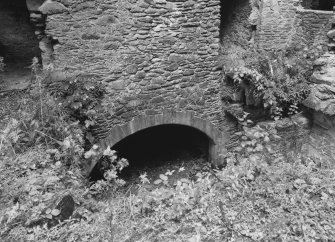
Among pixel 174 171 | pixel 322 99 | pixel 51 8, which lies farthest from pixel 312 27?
pixel 51 8

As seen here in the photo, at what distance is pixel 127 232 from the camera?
8.49 ft

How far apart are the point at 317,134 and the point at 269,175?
3.00 m

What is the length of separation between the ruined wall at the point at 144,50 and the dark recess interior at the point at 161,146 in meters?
1.71

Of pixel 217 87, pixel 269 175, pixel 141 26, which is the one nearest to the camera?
pixel 269 175

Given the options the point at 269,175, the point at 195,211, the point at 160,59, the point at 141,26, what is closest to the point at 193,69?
the point at 160,59

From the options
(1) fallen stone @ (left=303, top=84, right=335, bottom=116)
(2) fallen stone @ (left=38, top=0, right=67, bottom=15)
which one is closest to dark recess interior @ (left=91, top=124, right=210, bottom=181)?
(1) fallen stone @ (left=303, top=84, right=335, bottom=116)

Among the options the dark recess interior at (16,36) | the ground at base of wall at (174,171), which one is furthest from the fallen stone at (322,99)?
the dark recess interior at (16,36)

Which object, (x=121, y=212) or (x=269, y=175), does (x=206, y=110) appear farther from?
(x=121, y=212)

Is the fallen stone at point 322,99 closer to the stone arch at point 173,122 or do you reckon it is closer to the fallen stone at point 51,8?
the stone arch at point 173,122

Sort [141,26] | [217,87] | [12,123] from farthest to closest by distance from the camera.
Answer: [217,87] → [141,26] → [12,123]

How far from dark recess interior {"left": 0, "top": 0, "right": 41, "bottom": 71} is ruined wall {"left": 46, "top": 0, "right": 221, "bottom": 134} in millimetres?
2847

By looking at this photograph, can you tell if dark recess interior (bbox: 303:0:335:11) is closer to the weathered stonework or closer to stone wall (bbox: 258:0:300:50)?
stone wall (bbox: 258:0:300:50)

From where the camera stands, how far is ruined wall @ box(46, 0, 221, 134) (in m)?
4.33

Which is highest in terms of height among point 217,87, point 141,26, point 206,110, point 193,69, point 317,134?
point 141,26
